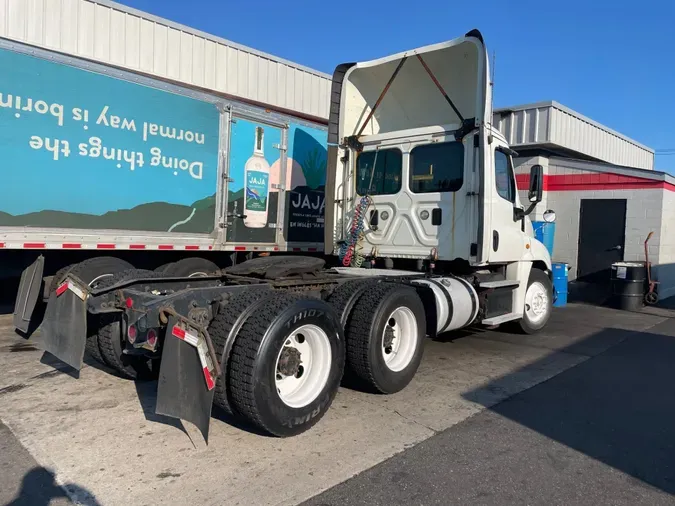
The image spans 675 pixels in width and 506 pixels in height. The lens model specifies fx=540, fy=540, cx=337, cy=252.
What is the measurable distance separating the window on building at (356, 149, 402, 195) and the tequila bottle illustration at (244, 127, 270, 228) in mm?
1636

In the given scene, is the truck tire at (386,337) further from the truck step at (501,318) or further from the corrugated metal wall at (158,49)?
the corrugated metal wall at (158,49)

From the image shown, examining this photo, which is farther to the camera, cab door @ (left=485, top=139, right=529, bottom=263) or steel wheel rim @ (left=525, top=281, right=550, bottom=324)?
steel wheel rim @ (left=525, top=281, right=550, bottom=324)

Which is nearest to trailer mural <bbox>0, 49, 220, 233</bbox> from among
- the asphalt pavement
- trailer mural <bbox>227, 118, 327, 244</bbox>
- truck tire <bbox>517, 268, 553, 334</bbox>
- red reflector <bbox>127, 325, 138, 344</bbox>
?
trailer mural <bbox>227, 118, 327, 244</bbox>

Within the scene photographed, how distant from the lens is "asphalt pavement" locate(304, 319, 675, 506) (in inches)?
132

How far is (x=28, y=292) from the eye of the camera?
20.4 ft

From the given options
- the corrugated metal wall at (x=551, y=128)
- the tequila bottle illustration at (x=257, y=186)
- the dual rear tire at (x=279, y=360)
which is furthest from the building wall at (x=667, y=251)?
the dual rear tire at (x=279, y=360)

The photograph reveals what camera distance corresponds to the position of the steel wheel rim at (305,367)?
13.7 ft

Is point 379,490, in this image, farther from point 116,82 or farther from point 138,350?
point 116,82

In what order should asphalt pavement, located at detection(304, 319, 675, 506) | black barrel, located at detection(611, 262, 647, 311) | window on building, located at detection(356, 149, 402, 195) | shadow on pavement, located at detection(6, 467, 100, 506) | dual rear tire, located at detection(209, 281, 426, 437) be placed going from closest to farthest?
shadow on pavement, located at detection(6, 467, 100, 506) < asphalt pavement, located at detection(304, 319, 675, 506) < dual rear tire, located at detection(209, 281, 426, 437) < window on building, located at detection(356, 149, 402, 195) < black barrel, located at detection(611, 262, 647, 311)

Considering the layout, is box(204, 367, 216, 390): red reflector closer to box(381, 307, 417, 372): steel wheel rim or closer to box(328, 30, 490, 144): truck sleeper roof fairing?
box(381, 307, 417, 372): steel wheel rim

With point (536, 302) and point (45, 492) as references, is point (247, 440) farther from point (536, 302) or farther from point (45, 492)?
point (536, 302)

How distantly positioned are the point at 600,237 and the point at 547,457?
10960 millimetres

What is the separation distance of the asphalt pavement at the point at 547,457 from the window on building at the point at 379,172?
3.05 meters

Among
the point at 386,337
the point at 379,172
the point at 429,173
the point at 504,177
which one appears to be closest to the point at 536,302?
the point at 504,177
